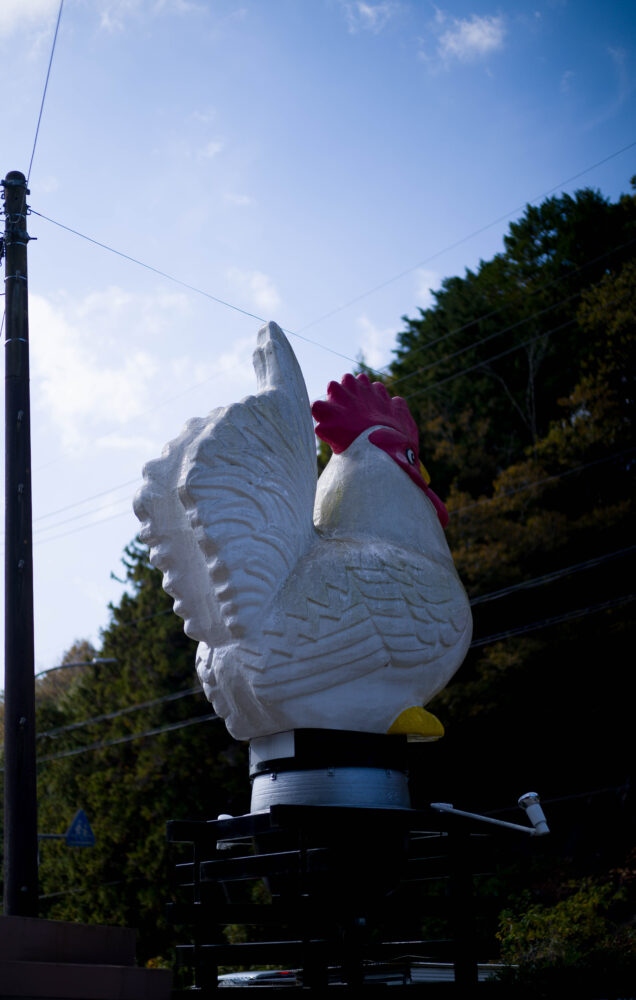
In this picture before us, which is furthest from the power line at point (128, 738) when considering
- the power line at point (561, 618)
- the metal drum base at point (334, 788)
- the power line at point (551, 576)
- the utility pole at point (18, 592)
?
the metal drum base at point (334, 788)

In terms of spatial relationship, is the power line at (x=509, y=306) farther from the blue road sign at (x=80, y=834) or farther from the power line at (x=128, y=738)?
the blue road sign at (x=80, y=834)

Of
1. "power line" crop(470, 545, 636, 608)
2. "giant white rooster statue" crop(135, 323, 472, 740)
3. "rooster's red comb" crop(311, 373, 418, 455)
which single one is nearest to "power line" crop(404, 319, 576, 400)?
"power line" crop(470, 545, 636, 608)

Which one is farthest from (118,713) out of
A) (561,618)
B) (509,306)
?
(509,306)

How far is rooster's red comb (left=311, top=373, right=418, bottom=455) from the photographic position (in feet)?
22.9

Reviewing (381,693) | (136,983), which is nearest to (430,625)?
(381,693)

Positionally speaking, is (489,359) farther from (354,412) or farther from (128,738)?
(354,412)

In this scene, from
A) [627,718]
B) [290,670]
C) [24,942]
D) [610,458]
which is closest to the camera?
[24,942]

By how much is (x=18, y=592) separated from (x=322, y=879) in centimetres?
313

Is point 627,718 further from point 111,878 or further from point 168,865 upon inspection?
point 111,878

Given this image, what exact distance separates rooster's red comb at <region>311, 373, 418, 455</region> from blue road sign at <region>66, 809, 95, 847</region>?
9.62 meters

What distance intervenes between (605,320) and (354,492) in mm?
11459

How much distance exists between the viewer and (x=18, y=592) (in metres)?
7.57

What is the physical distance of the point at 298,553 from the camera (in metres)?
6.28

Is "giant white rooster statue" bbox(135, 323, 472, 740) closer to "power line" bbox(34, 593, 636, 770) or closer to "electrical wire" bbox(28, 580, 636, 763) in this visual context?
"power line" bbox(34, 593, 636, 770)
